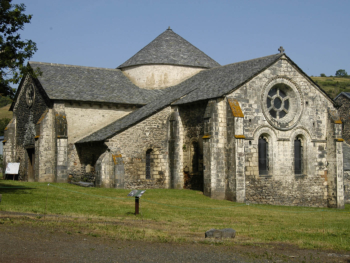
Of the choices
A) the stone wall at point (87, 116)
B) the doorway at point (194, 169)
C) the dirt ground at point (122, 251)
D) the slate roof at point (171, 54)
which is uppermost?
the slate roof at point (171, 54)

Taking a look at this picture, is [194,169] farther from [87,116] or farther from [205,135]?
[87,116]

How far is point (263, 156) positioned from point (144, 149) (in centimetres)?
731

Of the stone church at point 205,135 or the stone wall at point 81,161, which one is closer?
the stone church at point 205,135

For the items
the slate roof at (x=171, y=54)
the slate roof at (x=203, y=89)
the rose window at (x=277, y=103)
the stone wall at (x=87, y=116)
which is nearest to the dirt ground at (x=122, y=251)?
the slate roof at (x=203, y=89)

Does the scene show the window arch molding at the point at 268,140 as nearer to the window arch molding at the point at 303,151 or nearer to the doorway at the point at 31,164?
the window arch molding at the point at 303,151

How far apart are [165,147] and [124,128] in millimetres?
3272

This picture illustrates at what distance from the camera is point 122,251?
10.9 m

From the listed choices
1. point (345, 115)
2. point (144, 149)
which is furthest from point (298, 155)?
point (345, 115)

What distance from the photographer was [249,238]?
44.0ft

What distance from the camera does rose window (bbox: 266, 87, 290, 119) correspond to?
92.5ft

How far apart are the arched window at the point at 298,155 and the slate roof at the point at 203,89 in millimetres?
5340

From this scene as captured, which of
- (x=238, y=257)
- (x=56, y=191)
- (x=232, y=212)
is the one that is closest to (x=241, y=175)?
(x=232, y=212)

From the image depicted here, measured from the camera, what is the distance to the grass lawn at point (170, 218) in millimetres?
13383

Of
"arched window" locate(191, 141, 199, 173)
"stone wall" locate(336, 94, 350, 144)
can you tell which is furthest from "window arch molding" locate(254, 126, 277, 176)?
"stone wall" locate(336, 94, 350, 144)
